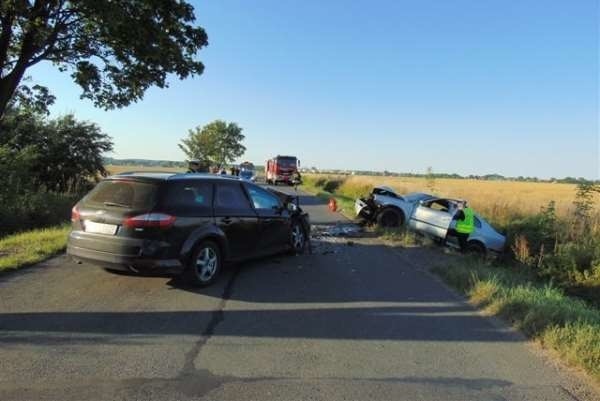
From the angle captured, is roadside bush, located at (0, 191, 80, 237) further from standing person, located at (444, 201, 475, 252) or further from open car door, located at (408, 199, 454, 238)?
standing person, located at (444, 201, 475, 252)

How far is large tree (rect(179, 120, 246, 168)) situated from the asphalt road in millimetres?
77945

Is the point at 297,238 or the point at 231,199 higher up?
the point at 231,199

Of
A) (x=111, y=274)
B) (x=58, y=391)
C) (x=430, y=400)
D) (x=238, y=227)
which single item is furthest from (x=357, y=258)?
(x=58, y=391)

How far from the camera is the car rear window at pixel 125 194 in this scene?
263 inches

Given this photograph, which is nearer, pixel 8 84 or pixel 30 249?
pixel 30 249

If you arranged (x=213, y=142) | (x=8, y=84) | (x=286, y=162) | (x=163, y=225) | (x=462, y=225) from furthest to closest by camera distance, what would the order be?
(x=213, y=142)
(x=286, y=162)
(x=462, y=225)
(x=8, y=84)
(x=163, y=225)

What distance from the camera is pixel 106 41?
47.0 ft

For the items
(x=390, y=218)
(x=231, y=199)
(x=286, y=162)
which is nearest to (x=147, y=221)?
(x=231, y=199)

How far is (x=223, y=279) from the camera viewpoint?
25.7ft

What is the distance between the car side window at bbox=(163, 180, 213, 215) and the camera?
22.5 feet

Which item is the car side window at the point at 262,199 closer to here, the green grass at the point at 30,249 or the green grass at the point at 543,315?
the green grass at the point at 543,315

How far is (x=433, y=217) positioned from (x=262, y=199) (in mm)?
7127

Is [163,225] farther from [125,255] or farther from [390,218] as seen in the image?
[390,218]

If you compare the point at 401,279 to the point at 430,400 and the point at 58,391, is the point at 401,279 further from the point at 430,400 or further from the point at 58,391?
the point at 58,391
